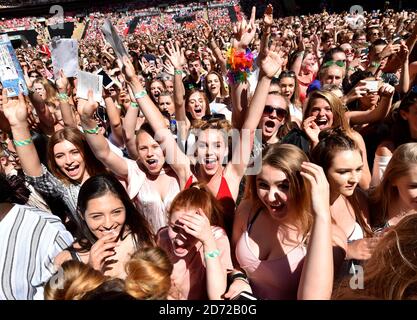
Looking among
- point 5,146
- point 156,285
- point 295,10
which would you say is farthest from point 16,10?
point 156,285

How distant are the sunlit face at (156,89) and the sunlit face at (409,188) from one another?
10.7 feet

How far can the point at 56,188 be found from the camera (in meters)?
2.60

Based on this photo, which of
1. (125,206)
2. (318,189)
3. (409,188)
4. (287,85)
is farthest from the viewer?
(287,85)

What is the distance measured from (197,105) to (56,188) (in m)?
1.87

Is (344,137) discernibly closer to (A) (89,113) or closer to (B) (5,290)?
(A) (89,113)

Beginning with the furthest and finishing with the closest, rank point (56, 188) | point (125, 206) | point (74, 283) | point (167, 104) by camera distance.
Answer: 1. point (167, 104)
2. point (56, 188)
3. point (125, 206)
4. point (74, 283)

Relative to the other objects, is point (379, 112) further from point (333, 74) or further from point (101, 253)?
point (101, 253)

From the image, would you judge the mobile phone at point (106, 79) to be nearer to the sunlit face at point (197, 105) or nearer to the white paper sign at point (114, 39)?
the sunlit face at point (197, 105)

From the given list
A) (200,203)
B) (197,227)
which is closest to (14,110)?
(200,203)

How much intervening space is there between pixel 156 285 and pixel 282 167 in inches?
32.4

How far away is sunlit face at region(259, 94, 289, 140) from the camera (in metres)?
2.96

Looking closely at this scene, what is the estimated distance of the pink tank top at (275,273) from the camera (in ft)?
5.97

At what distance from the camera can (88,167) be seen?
2.73 metres

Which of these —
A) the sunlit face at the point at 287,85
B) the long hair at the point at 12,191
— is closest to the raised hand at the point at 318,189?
the long hair at the point at 12,191
